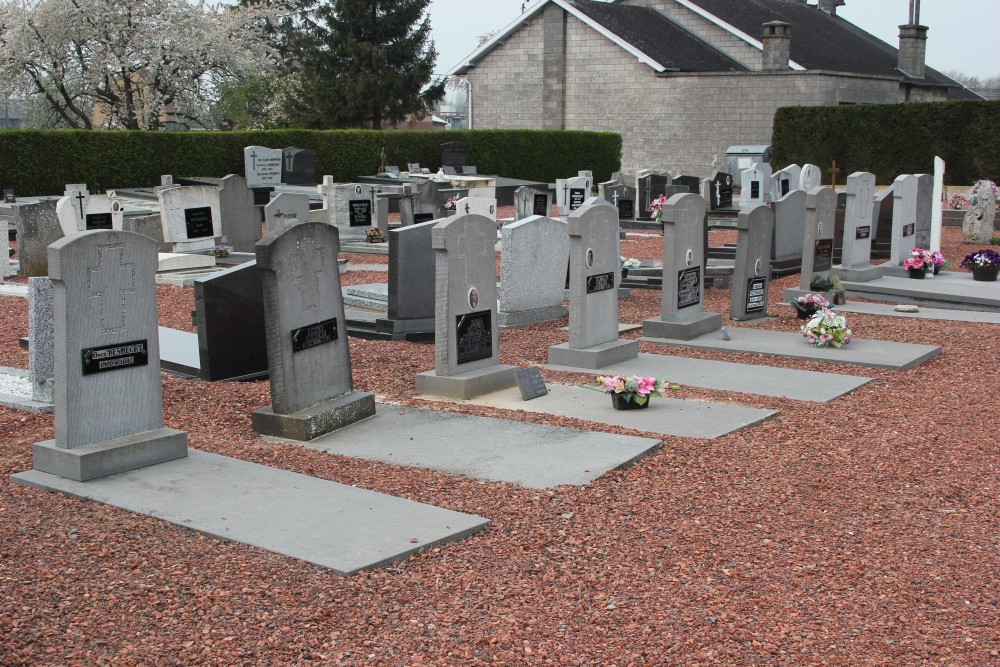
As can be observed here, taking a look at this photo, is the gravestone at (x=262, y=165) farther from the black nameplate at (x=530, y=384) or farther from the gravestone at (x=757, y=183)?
the black nameplate at (x=530, y=384)

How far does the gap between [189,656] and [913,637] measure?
271 centimetres

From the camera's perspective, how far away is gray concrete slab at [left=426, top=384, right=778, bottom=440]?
7070 mm

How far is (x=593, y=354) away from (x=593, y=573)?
4.48m

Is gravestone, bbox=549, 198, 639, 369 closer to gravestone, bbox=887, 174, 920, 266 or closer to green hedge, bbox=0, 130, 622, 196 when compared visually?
gravestone, bbox=887, 174, 920, 266

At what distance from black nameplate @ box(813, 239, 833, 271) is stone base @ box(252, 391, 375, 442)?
7.43m

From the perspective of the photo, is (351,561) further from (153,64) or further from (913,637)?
(153,64)

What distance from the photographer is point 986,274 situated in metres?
14.2

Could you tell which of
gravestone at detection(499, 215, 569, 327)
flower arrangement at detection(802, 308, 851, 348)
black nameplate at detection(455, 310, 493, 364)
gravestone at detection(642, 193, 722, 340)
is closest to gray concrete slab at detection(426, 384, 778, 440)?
black nameplate at detection(455, 310, 493, 364)

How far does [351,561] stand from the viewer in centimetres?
465

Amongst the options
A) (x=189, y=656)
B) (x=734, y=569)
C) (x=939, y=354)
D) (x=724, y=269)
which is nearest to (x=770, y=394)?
(x=939, y=354)

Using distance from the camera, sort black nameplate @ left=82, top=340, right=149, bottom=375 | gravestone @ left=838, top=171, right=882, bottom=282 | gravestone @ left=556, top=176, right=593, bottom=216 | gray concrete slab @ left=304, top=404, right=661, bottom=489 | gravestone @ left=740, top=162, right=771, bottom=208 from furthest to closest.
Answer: gravestone @ left=740, top=162, right=771, bottom=208 < gravestone @ left=556, top=176, right=593, bottom=216 < gravestone @ left=838, top=171, right=882, bottom=282 < gray concrete slab @ left=304, top=404, right=661, bottom=489 < black nameplate @ left=82, top=340, right=149, bottom=375

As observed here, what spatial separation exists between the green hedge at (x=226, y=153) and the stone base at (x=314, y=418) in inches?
731

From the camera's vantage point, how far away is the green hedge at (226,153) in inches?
920

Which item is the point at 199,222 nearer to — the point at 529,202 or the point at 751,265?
the point at 529,202
